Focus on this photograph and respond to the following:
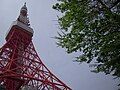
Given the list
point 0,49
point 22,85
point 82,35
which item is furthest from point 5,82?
point 82,35

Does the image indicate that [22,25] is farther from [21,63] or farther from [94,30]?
[94,30]

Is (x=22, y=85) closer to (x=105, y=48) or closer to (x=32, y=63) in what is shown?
(x=32, y=63)

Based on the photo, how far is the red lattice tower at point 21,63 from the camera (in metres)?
24.3

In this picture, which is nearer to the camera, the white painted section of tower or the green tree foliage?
the green tree foliage

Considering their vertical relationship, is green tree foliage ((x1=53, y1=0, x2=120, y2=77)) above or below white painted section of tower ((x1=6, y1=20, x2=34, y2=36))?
below

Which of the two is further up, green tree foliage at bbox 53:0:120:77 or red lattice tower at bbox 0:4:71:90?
red lattice tower at bbox 0:4:71:90

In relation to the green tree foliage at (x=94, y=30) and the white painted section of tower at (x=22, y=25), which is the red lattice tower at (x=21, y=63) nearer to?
the white painted section of tower at (x=22, y=25)

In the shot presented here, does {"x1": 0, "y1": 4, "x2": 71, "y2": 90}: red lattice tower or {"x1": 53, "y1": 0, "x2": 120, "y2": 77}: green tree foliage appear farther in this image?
{"x1": 0, "y1": 4, "x2": 71, "y2": 90}: red lattice tower

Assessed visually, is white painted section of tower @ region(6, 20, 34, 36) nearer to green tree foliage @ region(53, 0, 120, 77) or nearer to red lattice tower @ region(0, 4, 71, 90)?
red lattice tower @ region(0, 4, 71, 90)

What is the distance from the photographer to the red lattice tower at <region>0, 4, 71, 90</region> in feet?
79.8

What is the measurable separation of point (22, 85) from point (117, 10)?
66.2 ft

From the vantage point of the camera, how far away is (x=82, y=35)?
6402mm

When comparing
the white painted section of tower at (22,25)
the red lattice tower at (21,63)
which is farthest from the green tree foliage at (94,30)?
the white painted section of tower at (22,25)

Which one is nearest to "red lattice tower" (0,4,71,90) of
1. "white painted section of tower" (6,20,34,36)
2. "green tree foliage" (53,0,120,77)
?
"white painted section of tower" (6,20,34,36)
